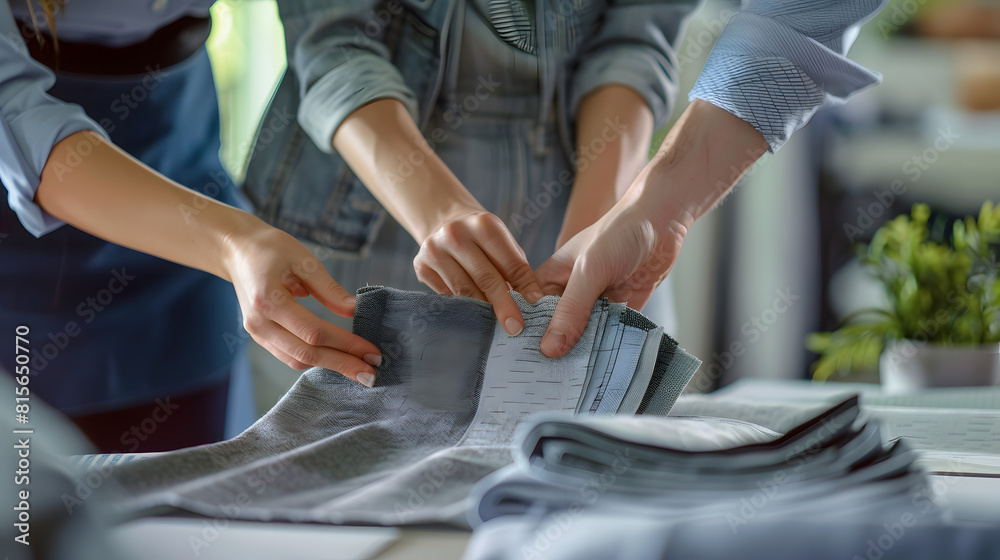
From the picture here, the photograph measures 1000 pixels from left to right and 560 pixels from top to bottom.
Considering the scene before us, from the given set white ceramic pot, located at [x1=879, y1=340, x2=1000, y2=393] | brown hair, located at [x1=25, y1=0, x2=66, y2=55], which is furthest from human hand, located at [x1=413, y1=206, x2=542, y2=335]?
white ceramic pot, located at [x1=879, y1=340, x2=1000, y2=393]

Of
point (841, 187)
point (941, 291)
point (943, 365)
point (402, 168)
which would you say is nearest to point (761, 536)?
point (402, 168)

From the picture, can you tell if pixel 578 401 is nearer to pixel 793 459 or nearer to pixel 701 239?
pixel 793 459

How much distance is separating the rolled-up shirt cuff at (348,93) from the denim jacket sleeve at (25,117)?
0.27 m

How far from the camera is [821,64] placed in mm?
738

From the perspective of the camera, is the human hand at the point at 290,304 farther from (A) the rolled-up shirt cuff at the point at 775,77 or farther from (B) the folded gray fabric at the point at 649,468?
(A) the rolled-up shirt cuff at the point at 775,77

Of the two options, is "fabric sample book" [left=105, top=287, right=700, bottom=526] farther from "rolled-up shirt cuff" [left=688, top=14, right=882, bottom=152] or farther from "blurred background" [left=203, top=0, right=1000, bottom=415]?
"blurred background" [left=203, top=0, right=1000, bottom=415]

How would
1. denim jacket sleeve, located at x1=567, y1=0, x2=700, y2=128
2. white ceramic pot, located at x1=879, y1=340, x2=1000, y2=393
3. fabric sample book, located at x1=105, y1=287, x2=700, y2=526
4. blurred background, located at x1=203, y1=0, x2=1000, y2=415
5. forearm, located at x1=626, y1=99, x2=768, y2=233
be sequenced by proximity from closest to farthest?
fabric sample book, located at x1=105, y1=287, x2=700, y2=526, forearm, located at x1=626, y1=99, x2=768, y2=233, denim jacket sleeve, located at x1=567, y1=0, x2=700, y2=128, white ceramic pot, located at x1=879, y1=340, x2=1000, y2=393, blurred background, located at x1=203, y1=0, x2=1000, y2=415

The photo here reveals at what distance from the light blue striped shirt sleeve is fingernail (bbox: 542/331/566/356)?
30cm

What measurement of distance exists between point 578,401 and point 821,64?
0.43 meters

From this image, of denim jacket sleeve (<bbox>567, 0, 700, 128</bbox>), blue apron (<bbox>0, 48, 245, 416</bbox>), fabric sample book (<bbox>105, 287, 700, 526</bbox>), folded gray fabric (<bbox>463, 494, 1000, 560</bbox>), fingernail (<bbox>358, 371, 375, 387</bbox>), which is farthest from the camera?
denim jacket sleeve (<bbox>567, 0, 700, 128</bbox>)

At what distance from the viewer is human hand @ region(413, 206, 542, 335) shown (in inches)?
28.1

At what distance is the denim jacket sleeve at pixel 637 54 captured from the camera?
3.18ft

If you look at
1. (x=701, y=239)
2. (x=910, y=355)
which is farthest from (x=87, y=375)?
(x=701, y=239)

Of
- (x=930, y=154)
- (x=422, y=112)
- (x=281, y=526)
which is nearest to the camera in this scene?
(x=281, y=526)
